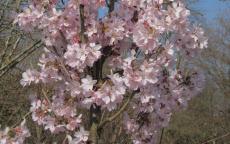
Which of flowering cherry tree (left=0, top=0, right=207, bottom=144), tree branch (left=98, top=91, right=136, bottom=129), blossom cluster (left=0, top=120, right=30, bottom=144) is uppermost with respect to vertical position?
flowering cherry tree (left=0, top=0, right=207, bottom=144)

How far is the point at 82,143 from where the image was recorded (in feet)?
11.9

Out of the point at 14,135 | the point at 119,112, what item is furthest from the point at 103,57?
the point at 14,135

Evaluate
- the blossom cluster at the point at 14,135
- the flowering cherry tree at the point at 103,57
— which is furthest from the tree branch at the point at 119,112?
the blossom cluster at the point at 14,135

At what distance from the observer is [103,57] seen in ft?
12.2

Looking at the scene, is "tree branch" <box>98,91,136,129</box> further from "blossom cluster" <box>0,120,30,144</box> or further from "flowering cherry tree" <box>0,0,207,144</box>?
"blossom cluster" <box>0,120,30,144</box>

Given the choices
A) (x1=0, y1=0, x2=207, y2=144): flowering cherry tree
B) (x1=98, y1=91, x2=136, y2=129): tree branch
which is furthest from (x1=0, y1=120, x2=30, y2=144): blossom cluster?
(x1=98, y1=91, x2=136, y2=129): tree branch

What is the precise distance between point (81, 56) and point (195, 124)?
67.6 ft

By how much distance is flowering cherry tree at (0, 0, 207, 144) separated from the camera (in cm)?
345

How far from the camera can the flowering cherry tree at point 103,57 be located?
3.45 metres

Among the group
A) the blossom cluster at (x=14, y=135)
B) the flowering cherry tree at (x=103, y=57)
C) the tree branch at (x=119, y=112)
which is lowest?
the blossom cluster at (x=14, y=135)

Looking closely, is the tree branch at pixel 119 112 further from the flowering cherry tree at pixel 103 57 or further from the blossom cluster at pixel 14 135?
the blossom cluster at pixel 14 135

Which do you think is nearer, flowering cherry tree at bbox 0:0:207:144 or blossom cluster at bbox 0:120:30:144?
flowering cherry tree at bbox 0:0:207:144

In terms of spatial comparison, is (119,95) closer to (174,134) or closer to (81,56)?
(81,56)

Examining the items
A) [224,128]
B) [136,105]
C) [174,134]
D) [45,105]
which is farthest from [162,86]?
[174,134]
